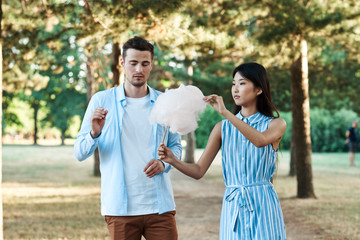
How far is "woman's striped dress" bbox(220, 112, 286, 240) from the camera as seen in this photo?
10.2 ft

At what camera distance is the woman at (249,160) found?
3.11 meters

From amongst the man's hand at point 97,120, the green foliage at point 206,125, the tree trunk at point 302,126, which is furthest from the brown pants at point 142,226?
the green foliage at point 206,125

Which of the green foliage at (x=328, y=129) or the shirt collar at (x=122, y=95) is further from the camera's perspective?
the green foliage at (x=328, y=129)

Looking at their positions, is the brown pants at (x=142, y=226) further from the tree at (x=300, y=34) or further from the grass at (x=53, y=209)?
the tree at (x=300, y=34)

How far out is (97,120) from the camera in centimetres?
321

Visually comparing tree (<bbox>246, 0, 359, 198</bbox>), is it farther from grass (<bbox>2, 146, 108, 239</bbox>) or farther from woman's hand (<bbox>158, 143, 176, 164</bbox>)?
woman's hand (<bbox>158, 143, 176, 164</bbox>)

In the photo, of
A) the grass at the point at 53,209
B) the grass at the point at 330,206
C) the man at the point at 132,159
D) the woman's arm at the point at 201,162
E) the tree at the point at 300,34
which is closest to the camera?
the woman's arm at the point at 201,162

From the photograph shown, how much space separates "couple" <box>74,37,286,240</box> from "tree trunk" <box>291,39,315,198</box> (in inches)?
347

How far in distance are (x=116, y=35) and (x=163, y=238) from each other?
6452mm

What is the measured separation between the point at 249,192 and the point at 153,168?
0.64 meters

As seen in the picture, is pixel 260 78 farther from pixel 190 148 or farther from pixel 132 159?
pixel 190 148

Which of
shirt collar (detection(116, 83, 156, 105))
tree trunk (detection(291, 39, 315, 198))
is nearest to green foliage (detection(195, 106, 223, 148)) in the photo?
tree trunk (detection(291, 39, 315, 198))

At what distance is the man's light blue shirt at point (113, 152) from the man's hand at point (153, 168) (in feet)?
0.39

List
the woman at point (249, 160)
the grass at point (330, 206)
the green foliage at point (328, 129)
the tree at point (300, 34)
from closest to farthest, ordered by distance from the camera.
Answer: the woman at point (249, 160)
the grass at point (330, 206)
the tree at point (300, 34)
the green foliage at point (328, 129)
